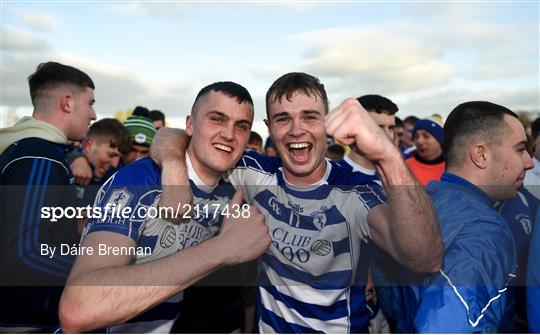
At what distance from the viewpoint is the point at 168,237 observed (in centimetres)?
280

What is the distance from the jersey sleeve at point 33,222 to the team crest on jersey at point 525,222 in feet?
10.7

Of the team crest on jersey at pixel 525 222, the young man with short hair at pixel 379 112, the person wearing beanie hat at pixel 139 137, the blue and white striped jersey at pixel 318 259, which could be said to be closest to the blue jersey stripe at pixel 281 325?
the blue and white striped jersey at pixel 318 259

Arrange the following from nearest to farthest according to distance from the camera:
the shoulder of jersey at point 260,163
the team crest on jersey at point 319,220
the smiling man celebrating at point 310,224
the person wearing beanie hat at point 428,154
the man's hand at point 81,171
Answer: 1. the smiling man celebrating at point 310,224
2. the team crest on jersey at point 319,220
3. the shoulder of jersey at point 260,163
4. the man's hand at point 81,171
5. the person wearing beanie hat at point 428,154

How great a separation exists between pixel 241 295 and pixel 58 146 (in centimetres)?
199

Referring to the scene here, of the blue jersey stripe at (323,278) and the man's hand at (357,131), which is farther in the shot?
the blue jersey stripe at (323,278)

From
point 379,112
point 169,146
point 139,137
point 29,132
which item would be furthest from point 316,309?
point 139,137

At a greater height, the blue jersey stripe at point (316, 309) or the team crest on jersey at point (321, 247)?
the team crest on jersey at point (321, 247)

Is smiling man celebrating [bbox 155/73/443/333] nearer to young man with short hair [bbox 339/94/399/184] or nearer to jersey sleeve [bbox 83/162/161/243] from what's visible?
jersey sleeve [bbox 83/162/161/243]

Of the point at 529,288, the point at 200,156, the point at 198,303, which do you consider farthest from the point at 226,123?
the point at 529,288

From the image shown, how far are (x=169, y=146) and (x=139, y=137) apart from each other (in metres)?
3.50

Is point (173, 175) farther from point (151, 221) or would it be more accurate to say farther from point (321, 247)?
point (321, 247)

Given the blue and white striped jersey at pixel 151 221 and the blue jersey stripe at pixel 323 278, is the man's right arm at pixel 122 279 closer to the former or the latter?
the blue and white striped jersey at pixel 151 221

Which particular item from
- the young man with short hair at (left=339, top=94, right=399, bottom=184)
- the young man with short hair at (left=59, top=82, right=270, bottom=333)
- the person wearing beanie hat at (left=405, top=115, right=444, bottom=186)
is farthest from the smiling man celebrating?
the person wearing beanie hat at (left=405, top=115, right=444, bottom=186)

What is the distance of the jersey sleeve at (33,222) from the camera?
307 cm
